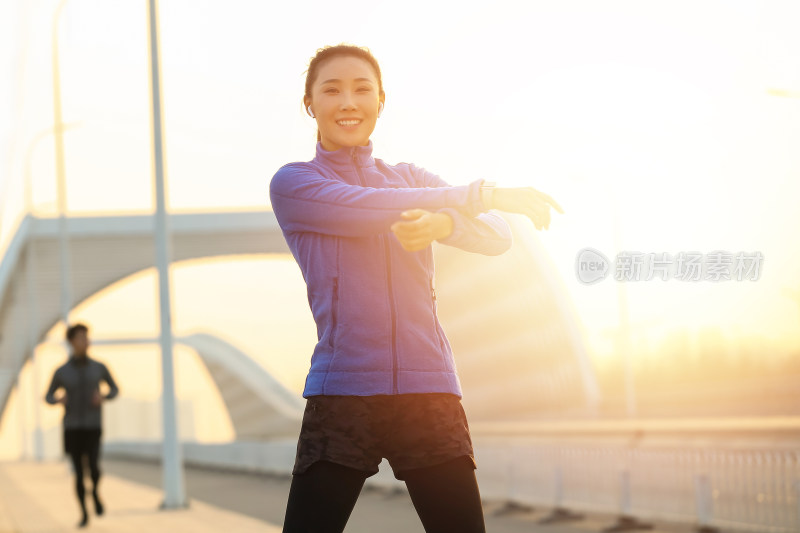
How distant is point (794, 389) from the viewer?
3966 centimetres

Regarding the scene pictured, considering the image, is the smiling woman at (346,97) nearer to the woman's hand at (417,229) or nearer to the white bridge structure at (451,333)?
the woman's hand at (417,229)

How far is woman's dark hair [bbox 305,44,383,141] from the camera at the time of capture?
2959 mm

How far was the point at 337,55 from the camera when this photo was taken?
2.95 m

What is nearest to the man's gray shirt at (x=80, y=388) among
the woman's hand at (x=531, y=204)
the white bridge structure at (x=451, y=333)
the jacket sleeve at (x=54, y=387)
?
the jacket sleeve at (x=54, y=387)

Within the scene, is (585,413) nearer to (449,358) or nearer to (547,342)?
(547,342)

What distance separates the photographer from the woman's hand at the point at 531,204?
8.53 feet

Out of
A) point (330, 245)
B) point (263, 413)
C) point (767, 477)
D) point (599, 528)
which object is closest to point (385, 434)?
point (330, 245)

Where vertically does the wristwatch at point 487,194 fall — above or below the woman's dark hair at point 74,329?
above

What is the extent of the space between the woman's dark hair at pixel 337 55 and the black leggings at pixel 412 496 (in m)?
0.88

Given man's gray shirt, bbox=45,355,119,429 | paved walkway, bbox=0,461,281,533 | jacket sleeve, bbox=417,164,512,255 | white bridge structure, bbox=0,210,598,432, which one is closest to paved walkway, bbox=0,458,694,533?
paved walkway, bbox=0,461,281,533

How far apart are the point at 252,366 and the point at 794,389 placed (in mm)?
28903

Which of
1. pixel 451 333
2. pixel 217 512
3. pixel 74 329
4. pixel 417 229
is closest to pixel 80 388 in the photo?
pixel 74 329

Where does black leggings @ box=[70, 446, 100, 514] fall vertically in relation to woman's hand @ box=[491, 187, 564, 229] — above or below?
below

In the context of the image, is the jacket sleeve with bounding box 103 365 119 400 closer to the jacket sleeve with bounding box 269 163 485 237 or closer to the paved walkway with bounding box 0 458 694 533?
the paved walkway with bounding box 0 458 694 533
